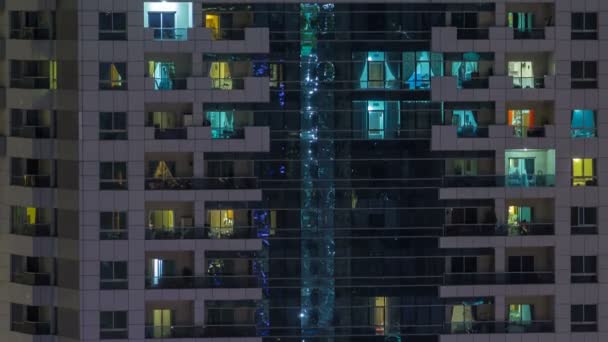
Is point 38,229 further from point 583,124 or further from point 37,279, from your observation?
point 583,124

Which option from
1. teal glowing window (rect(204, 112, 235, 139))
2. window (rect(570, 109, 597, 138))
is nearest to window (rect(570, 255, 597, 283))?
window (rect(570, 109, 597, 138))

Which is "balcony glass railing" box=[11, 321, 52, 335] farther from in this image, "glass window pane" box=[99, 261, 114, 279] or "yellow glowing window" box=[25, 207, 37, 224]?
"yellow glowing window" box=[25, 207, 37, 224]

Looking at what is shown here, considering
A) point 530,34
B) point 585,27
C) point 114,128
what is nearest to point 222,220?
point 114,128

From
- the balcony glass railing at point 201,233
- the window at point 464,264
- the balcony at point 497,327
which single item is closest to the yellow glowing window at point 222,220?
the balcony glass railing at point 201,233

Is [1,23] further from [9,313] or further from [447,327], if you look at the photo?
[447,327]

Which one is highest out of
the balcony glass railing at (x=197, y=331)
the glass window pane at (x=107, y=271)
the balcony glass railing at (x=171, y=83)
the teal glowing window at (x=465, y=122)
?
the balcony glass railing at (x=171, y=83)

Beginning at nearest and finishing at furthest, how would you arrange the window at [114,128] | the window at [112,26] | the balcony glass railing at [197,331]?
1. the window at [112,26]
2. the window at [114,128]
3. the balcony glass railing at [197,331]

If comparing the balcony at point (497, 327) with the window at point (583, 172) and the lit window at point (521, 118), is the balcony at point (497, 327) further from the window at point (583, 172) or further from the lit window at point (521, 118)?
the lit window at point (521, 118)

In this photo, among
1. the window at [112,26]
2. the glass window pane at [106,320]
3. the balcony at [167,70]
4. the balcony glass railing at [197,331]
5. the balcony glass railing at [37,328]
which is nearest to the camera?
the window at [112,26]
